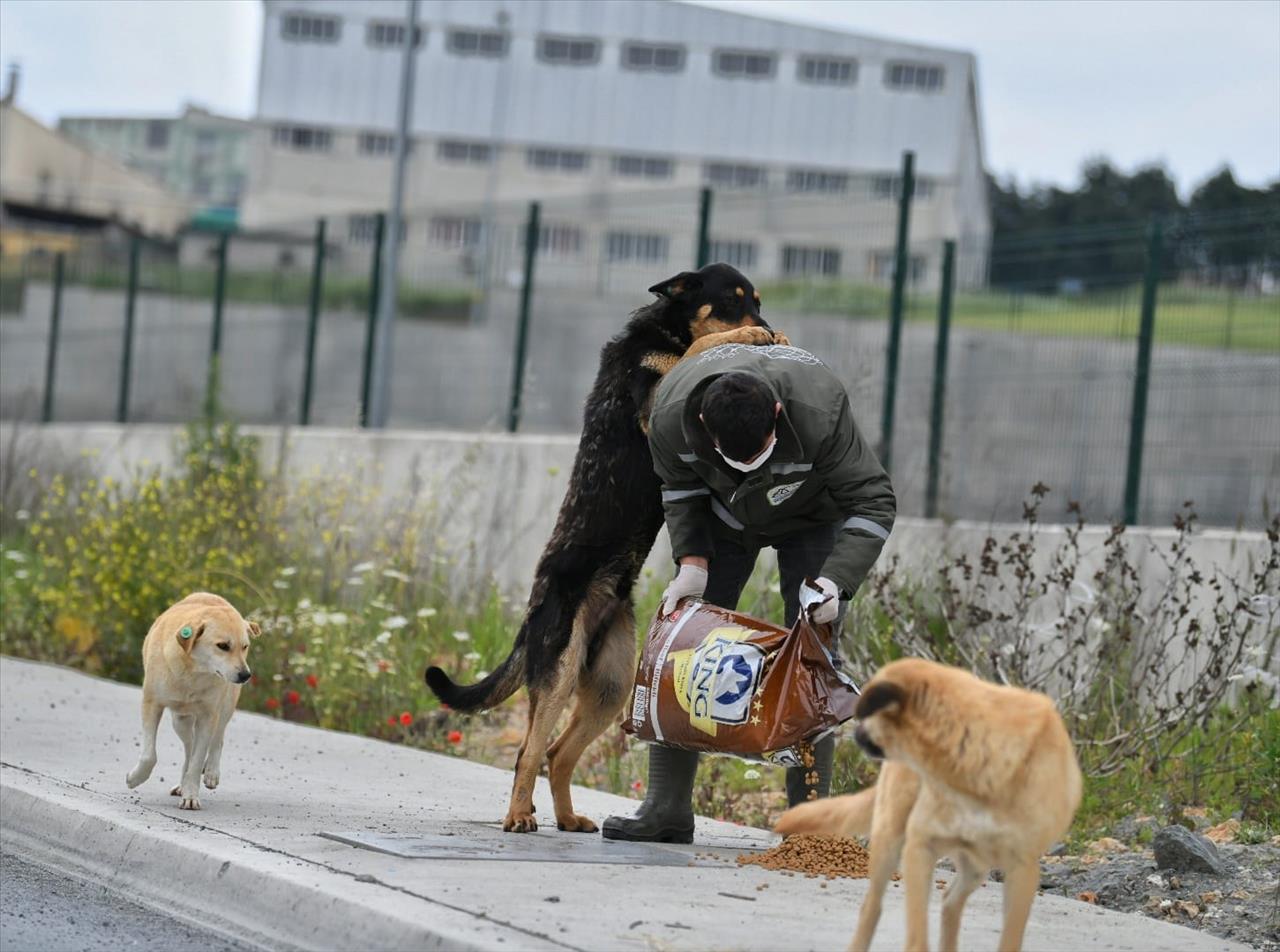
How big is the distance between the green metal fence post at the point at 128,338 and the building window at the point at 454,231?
4.53m

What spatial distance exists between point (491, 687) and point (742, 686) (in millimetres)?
1272

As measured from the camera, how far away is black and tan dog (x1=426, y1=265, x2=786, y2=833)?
6.27 m

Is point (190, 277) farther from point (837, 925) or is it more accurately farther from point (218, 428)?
point (837, 925)

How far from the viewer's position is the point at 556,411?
18.1 m

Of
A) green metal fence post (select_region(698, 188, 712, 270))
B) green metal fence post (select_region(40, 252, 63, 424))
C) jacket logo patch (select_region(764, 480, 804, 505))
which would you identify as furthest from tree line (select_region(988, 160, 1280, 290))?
green metal fence post (select_region(40, 252, 63, 424))

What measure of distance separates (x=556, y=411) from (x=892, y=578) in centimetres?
963

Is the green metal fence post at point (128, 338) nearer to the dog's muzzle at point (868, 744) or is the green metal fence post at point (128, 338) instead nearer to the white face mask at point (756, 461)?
the white face mask at point (756, 461)

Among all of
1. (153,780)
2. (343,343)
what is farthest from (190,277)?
(153,780)

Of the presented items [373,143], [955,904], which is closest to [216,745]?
[955,904]

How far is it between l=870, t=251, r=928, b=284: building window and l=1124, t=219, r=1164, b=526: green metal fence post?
1.77 meters

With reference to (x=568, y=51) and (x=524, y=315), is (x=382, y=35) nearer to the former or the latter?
(x=568, y=51)

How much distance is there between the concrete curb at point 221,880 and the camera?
15.6 ft

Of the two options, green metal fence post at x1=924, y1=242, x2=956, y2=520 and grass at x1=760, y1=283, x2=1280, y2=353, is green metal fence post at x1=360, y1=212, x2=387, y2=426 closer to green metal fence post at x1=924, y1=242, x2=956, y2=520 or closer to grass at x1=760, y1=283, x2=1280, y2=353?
grass at x1=760, y1=283, x2=1280, y2=353

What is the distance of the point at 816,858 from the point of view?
233 inches
